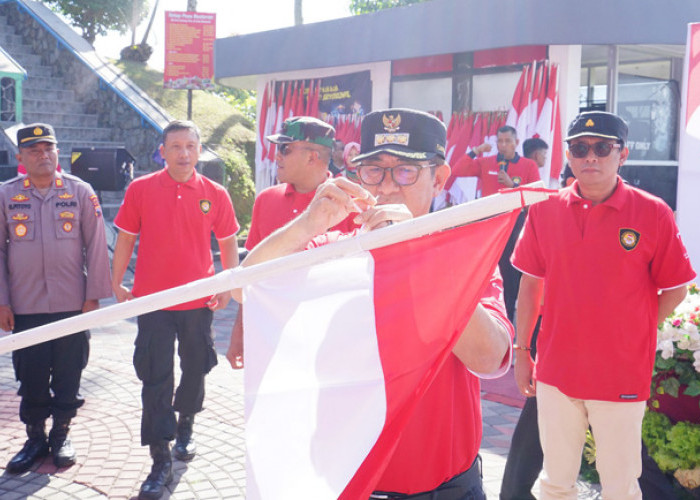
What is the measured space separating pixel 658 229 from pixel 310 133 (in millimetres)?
2207

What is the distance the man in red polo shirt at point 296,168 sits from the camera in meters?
4.91

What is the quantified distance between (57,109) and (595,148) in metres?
17.9

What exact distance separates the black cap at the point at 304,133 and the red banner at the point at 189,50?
514 inches

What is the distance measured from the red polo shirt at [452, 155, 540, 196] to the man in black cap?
642cm

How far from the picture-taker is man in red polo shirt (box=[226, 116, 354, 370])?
16.1 ft

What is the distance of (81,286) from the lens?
221 inches

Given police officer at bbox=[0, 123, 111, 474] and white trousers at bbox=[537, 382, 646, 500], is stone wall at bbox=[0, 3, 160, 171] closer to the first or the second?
police officer at bbox=[0, 123, 111, 474]

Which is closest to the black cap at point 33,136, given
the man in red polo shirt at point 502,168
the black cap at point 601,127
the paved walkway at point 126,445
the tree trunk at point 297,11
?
the paved walkway at point 126,445

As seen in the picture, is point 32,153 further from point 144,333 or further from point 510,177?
point 510,177

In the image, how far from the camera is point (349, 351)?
212 cm

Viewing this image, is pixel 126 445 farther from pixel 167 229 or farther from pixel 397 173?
pixel 397 173

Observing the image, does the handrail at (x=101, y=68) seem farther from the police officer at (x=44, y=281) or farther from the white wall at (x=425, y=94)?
the police officer at (x=44, y=281)

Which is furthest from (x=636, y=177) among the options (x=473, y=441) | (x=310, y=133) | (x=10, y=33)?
(x=10, y=33)

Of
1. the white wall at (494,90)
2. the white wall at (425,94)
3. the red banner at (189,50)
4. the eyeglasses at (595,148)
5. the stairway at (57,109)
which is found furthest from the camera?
the stairway at (57,109)
